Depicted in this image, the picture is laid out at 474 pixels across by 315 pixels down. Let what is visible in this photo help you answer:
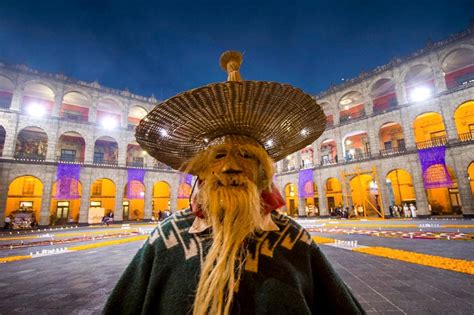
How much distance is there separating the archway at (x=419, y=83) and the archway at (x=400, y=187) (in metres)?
7.99

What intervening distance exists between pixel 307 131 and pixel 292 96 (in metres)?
0.46

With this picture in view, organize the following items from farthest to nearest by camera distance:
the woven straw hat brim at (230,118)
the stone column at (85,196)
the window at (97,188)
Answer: the window at (97,188)
the stone column at (85,196)
the woven straw hat brim at (230,118)

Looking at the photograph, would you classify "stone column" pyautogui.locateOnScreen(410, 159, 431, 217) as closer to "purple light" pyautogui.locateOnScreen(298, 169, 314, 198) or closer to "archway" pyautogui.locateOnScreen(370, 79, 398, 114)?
"archway" pyautogui.locateOnScreen(370, 79, 398, 114)

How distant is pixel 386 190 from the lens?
872 inches

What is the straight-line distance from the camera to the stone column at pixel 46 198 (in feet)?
67.6

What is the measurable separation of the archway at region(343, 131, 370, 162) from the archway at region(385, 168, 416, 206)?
4.00 m

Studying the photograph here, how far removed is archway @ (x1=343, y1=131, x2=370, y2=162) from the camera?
26375 millimetres

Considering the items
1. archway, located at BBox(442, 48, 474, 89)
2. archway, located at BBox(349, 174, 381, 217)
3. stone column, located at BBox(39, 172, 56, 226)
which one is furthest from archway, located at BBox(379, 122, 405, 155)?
stone column, located at BBox(39, 172, 56, 226)

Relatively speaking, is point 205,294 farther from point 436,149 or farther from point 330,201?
point 330,201

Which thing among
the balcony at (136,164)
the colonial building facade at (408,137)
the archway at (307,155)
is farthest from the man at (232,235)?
the archway at (307,155)

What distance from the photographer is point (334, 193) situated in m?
29.4

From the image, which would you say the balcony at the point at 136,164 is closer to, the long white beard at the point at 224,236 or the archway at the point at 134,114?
the archway at the point at 134,114

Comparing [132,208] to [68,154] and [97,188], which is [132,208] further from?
[68,154]

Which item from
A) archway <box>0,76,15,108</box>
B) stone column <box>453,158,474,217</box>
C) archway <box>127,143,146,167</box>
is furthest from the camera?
archway <box>127,143,146,167</box>
